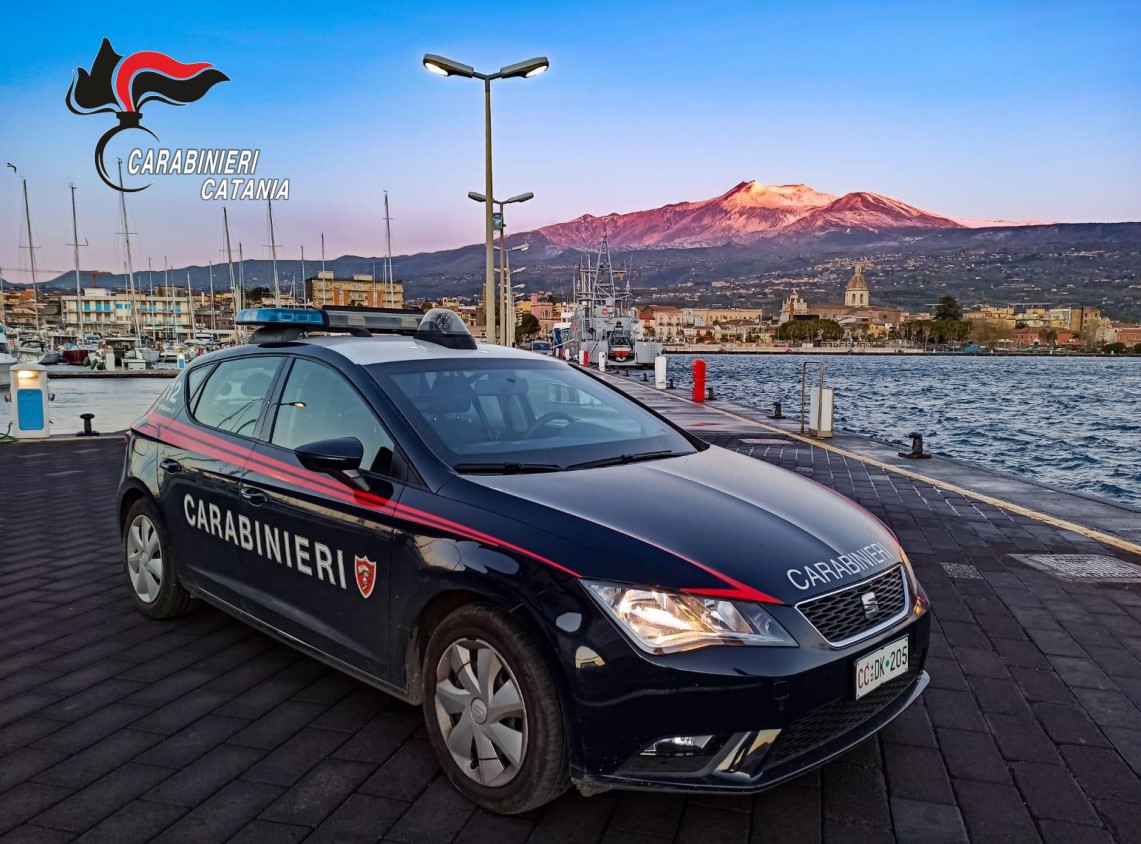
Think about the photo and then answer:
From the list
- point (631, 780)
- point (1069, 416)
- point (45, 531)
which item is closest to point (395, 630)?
point (631, 780)

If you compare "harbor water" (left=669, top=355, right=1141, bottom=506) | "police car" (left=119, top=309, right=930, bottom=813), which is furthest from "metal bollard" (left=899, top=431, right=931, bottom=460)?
"police car" (left=119, top=309, right=930, bottom=813)

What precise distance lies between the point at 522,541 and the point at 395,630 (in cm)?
Answer: 73

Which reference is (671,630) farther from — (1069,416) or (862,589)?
(1069,416)

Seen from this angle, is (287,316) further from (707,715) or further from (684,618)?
(707,715)

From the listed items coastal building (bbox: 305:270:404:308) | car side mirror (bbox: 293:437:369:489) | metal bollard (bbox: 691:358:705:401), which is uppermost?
coastal building (bbox: 305:270:404:308)

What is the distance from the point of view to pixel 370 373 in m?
3.46

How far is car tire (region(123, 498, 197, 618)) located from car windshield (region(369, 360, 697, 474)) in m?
1.92

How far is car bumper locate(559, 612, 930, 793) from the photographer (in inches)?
93.3

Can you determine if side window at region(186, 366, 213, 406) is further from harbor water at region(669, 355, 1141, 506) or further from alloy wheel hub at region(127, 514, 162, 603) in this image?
harbor water at region(669, 355, 1141, 506)

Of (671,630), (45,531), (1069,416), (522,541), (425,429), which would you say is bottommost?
(1069,416)

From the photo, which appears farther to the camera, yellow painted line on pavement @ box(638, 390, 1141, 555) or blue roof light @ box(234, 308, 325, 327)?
yellow painted line on pavement @ box(638, 390, 1141, 555)

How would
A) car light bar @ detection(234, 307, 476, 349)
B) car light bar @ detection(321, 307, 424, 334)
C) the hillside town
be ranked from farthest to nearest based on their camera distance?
the hillside town < car light bar @ detection(321, 307, 424, 334) < car light bar @ detection(234, 307, 476, 349)

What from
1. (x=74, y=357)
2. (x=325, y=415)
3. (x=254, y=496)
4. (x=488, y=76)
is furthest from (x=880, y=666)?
Answer: (x=74, y=357)

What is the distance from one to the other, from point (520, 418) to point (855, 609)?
1662 millimetres
